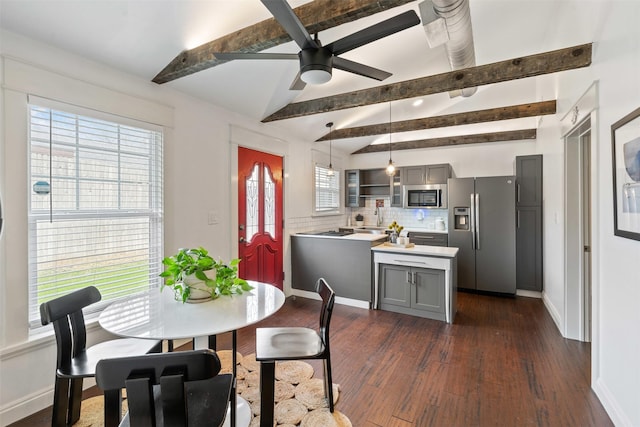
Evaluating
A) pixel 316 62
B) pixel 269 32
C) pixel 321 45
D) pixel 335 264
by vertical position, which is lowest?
pixel 335 264

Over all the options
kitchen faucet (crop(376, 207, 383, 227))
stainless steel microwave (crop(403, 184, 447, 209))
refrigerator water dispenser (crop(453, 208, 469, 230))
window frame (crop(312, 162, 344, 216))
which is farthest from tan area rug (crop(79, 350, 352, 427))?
kitchen faucet (crop(376, 207, 383, 227))

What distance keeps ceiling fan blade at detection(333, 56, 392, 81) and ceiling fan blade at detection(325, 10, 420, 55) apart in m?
0.06

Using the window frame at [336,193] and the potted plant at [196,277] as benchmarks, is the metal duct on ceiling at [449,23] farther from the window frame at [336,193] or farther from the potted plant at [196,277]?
the window frame at [336,193]

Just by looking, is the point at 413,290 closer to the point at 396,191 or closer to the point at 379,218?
the point at 396,191

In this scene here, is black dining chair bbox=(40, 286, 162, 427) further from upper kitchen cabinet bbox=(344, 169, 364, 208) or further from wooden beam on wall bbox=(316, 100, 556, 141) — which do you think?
upper kitchen cabinet bbox=(344, 169, 364, 208)

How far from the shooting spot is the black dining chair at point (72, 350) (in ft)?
5.18

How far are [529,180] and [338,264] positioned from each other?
313cm

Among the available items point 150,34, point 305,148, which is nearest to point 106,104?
point 150,34

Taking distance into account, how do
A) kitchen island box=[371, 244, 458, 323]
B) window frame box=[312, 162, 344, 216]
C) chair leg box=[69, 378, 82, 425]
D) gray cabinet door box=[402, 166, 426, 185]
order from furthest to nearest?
gray cabinet door box=[402, 166, 426, 185] < window frame box=[312, 162, 344, 216] < kitchen island box=[371, 244, 458, 323] < chair leg box=[69, 378, 82, 425]

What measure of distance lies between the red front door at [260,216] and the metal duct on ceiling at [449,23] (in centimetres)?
238

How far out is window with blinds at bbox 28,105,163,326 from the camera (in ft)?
6.64

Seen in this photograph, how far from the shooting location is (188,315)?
5.41 feet

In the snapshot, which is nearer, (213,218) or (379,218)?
(213,218)

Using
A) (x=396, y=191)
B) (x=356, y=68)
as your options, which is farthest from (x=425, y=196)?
(x=356, y=68)
